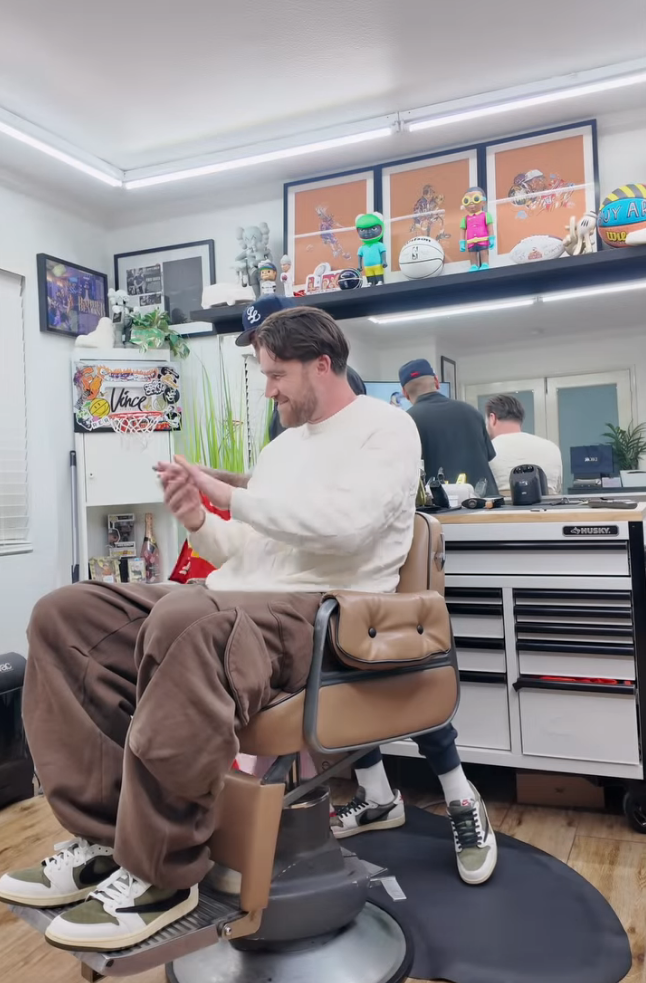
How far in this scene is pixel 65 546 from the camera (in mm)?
4152

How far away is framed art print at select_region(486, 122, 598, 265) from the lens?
127 inches

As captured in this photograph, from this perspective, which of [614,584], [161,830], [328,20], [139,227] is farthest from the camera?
[139,227]

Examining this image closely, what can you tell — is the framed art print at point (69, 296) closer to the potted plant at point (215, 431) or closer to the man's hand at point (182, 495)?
the potted plant at point (215, 431)

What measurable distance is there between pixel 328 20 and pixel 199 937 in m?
3.01

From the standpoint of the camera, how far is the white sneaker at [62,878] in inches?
49.7

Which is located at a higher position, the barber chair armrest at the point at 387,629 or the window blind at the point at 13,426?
the window blind at the point at 13,426

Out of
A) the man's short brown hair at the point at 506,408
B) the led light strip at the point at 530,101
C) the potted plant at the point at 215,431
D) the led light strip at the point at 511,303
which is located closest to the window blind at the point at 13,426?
the potted plant at the point at 215,431

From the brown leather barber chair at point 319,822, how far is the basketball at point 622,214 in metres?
1.97

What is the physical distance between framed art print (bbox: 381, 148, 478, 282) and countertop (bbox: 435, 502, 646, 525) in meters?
1.39

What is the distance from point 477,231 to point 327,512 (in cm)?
222

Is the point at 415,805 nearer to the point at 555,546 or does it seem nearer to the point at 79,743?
the point at 555,546

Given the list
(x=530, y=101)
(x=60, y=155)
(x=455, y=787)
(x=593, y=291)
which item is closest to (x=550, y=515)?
(x=455, y=787)

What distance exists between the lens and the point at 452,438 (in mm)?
3008

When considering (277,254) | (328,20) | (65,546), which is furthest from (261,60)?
(65,546)
